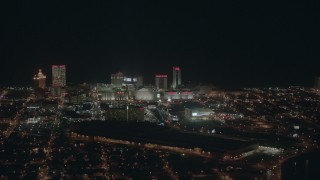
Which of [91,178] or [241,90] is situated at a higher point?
[241,90]

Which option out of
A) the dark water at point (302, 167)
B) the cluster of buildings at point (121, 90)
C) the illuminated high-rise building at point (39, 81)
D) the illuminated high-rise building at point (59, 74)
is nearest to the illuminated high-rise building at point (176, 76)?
the cluster of buildings at point (121, 90)

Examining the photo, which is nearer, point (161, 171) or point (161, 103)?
point (161, 171)

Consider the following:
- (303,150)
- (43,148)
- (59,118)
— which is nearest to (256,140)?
(303,150)

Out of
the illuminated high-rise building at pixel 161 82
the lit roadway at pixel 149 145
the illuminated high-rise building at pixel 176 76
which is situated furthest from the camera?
the illuminated high-rise building at pixel 176 76

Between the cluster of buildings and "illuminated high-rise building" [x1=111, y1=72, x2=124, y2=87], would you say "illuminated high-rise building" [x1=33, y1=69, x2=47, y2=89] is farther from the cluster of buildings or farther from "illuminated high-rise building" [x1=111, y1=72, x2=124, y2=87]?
"illuminated high-rise building" [x1=111, y1=72, x2=124, y2=87]

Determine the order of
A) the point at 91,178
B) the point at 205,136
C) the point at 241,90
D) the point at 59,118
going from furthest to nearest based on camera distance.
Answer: the point at 241,90, the point at 59,118, the point at 205,136, the point at 91,178

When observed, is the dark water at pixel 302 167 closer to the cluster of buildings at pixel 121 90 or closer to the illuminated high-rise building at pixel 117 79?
the cluster of buildings at pixel 121 90

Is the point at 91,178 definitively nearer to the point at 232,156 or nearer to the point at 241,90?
the point at 232,156

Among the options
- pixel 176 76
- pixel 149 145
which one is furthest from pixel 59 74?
pixel 149 145
